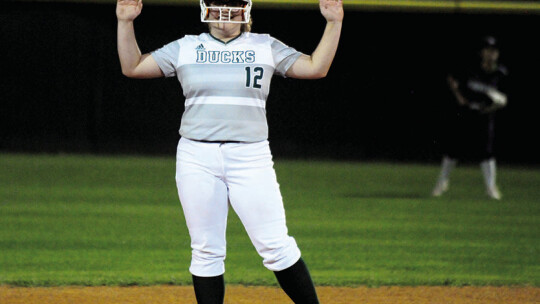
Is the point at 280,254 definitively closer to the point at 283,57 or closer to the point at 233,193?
the point at 233,193

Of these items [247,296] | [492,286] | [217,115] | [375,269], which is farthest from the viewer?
[375,269]

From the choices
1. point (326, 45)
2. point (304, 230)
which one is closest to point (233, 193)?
point (326, 45)

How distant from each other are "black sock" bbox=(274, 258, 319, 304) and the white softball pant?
4 centimetres

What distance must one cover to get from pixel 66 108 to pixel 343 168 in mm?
5987

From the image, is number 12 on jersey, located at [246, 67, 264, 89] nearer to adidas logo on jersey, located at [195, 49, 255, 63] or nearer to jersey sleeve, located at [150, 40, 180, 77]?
adidas logo on jersey, located at [195, 49, 255, 63]

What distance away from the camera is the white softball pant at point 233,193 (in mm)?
4246

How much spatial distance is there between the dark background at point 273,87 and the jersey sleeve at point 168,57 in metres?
14.7

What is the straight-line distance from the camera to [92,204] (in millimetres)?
11016

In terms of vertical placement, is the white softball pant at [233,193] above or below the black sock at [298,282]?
above

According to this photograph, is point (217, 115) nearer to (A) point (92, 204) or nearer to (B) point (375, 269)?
(B) point (375, 269)

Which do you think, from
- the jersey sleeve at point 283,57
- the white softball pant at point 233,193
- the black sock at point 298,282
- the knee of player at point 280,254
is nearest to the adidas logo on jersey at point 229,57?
the jersey sleeve at point 283,57

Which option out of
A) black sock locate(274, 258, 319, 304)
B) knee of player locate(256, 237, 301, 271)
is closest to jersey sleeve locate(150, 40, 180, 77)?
knee of player locate(256, 237, 301, 271)

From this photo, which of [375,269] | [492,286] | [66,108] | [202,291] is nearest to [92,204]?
[375,269]

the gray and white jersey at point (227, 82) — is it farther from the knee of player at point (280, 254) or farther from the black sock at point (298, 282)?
the black sock at point (298, 282)
